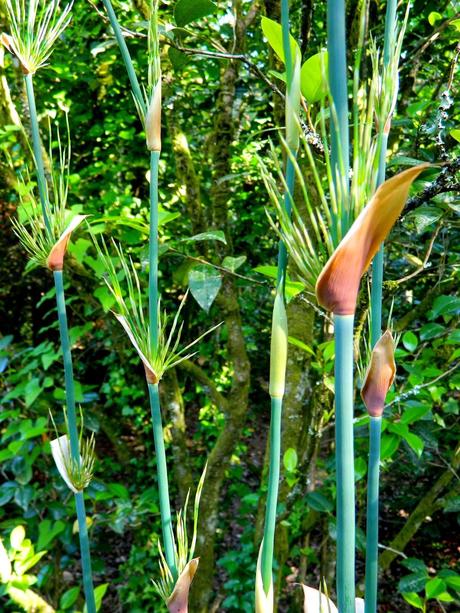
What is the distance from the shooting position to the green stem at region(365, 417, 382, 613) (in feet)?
1.11

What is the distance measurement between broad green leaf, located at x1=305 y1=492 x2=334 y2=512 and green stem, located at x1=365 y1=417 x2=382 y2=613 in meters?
0.73

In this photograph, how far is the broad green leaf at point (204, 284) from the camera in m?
0.75

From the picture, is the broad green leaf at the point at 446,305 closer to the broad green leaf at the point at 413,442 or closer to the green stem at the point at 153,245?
the broad green leaf at the point at 413,442

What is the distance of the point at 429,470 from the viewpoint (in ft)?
5.40

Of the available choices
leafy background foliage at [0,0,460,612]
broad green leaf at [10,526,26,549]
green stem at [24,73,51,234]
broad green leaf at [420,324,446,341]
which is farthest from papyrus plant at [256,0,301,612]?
broad green leaf at [10,526,26,549]

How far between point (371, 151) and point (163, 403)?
1.22m

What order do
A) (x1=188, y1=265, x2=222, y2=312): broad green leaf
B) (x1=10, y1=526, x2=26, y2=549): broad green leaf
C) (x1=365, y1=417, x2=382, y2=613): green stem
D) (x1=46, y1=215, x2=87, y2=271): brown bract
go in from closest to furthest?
1. (x1=365, y1=417, x2=382, y2=613): green stem
2. (x1=46, y1=215, x2=87, y2=271): brown bract
3. (x1=188, y1=265, x2=222, y2=312): broad green leaf
4. (x1=10, y1=526, x2=26, y2=549): broad green leaf

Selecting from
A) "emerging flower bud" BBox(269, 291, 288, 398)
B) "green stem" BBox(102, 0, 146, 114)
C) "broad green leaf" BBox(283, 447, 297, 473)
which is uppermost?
"green stem" BBox(102, 0, 146, 114)

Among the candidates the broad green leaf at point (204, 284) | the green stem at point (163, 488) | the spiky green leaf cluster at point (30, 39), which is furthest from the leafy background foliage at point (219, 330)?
the green stem at point (163, 488)

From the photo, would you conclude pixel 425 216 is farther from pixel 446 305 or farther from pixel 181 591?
pixel 181 591

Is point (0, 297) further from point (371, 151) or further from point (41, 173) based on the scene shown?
point (371, 151)

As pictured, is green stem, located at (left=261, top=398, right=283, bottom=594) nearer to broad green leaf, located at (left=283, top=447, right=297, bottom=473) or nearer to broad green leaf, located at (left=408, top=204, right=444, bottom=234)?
broad green leaf, located at (left=408, top=204, right=444, bottom=234)

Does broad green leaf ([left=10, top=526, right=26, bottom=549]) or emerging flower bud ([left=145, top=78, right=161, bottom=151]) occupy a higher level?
emerging flower bud ([left=145, top=78, right=161, bottom=151])

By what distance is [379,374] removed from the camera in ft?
1.10
